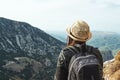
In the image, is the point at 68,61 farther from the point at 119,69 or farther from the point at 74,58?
the point at 119,69

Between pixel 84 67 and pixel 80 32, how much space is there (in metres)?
0.94

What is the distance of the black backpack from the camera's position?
8195mm

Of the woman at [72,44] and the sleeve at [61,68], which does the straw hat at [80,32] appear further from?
the sleeve at [61,68]

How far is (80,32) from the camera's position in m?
8.49

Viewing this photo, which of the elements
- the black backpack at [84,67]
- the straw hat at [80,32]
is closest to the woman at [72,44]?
the straw hat at [80,32]

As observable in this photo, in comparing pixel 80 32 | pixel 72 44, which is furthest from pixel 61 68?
pixel 80 32

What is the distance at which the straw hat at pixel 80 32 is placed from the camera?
333 inches

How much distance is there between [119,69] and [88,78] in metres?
11.1

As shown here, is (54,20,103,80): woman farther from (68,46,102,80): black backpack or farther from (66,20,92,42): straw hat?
(68,46,102,80): black backpack

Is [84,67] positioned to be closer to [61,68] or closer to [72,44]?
[61,68]

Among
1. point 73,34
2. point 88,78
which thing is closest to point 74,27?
point 73,34

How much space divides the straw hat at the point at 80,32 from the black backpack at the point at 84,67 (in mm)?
332

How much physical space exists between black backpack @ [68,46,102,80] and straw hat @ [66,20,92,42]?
1.09 ft

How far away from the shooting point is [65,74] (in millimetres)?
8312
